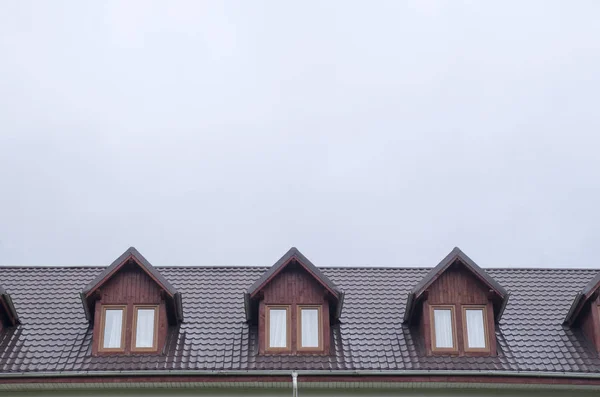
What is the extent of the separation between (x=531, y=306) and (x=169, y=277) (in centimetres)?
1052

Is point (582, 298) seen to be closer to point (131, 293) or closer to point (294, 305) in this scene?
point (294, 305)

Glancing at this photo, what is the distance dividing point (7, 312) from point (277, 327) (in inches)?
276

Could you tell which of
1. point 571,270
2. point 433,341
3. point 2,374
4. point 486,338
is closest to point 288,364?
point 433,341

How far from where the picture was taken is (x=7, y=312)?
22688 millimetres

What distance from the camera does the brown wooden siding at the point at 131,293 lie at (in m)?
22.2

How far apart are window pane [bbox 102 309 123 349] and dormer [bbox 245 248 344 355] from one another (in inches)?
128

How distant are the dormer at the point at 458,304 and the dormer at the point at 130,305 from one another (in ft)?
20.9

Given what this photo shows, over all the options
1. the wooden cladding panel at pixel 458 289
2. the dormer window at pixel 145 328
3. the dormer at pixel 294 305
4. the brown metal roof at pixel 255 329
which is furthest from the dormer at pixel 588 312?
the dormer window at pixel 145 328

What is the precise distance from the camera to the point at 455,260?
73.7ft

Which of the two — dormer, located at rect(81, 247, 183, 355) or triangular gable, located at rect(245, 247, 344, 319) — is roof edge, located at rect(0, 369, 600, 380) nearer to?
dormer, located at rect(81, 247, 183, 355)

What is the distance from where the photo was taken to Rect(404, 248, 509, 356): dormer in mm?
22109

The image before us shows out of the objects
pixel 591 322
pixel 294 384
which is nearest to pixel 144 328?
pixel 294 384

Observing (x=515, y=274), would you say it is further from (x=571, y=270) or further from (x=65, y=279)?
(x=65, y=279)

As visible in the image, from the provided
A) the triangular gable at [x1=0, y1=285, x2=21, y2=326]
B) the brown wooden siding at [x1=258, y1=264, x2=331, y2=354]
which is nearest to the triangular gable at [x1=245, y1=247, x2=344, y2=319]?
the brown wooden siding at [x1=258, y1=264, x2=331, y2=354]
